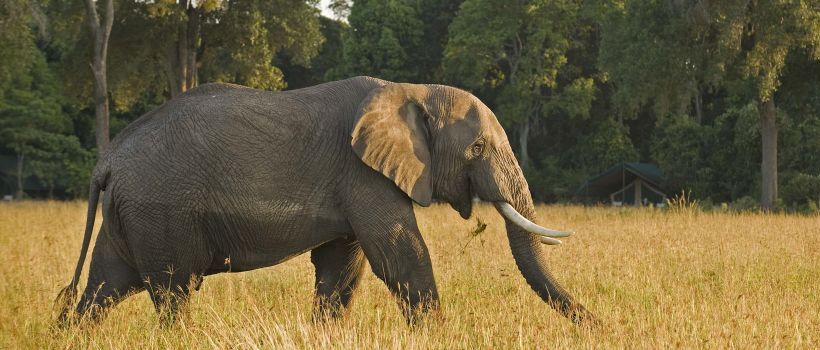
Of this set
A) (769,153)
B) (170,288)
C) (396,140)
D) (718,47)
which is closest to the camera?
(396,140)

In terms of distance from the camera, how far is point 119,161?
7.28 meters

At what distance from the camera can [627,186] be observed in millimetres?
44531

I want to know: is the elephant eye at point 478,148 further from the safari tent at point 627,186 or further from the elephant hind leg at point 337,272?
the safari tent at point 627,186

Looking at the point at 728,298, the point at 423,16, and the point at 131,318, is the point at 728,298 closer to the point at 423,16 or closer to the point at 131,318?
the point at 131,318

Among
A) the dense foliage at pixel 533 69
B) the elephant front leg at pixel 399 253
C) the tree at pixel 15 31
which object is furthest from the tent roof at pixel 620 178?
the elephant front leg at pixel 399 253

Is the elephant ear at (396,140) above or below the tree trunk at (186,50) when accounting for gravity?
below

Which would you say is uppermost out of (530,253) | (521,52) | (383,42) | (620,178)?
(383,42)

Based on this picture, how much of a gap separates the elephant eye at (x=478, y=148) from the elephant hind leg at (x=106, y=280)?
2.66 metres

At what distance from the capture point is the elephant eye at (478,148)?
7312 mm

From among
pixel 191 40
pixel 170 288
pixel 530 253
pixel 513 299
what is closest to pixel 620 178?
pixel 191 40

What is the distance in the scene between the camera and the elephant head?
707 cm

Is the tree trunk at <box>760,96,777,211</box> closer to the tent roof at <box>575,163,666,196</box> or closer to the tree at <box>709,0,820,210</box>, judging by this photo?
the tree at <box>709,0,820,210</box>

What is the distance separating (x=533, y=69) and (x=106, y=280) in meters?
43.6

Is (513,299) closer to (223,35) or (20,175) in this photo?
(223,35)
